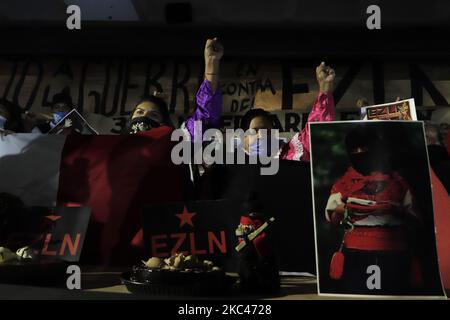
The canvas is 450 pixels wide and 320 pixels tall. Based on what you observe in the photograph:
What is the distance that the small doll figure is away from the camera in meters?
0.94

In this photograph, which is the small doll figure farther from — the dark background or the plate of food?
the dark background

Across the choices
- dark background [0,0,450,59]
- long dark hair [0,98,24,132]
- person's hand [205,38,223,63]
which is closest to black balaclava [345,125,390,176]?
person's hand [205,38,223,63]

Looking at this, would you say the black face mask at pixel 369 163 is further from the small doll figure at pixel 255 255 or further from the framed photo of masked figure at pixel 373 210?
the small doll figure at pixel 255 255

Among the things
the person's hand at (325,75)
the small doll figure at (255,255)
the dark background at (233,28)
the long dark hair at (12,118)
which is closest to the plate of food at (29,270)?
the small doll figure at (255,255)

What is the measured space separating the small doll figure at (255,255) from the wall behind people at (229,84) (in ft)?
9.84

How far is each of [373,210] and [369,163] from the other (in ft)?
0.30

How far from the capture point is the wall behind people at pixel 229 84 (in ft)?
12.9

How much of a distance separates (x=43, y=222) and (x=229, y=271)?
0.46 metres

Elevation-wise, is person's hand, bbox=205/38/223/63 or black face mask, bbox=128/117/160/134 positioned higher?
person's hand, bbox=205/38/223/63

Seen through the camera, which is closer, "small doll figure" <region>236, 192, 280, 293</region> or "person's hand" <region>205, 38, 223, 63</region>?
"small doll figure" <region>236, 192, 280, 293</region>

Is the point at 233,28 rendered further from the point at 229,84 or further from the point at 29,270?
the point at 29,270

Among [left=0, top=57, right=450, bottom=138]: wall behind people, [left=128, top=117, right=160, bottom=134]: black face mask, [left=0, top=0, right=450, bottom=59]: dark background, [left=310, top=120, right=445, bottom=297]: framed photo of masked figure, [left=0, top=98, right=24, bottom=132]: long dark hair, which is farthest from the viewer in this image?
[left=0, top=57, right=450, bottom=138]: wall behind people

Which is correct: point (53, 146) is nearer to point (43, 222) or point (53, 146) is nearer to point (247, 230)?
point (43, 222)

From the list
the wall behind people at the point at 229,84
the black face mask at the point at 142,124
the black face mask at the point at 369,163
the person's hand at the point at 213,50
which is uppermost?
the wall behind people at the point at 229,84
